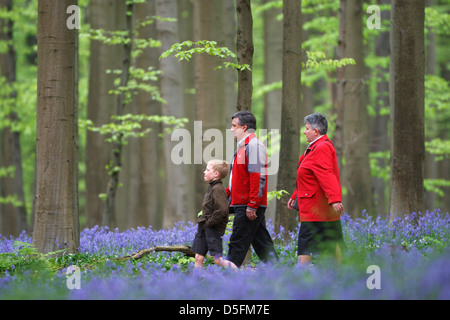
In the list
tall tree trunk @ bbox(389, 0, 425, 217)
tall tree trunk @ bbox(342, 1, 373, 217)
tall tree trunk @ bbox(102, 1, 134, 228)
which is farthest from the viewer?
tall tree trunk @ bbox(342, 1, 373, 217)

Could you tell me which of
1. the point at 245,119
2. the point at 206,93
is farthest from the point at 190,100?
the point at 245,119

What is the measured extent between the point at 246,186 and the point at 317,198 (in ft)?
2.86

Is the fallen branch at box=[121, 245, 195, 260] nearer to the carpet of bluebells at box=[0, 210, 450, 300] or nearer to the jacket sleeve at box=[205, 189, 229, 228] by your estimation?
the carpet of bluebells at box=[0, 210, 450, 300]

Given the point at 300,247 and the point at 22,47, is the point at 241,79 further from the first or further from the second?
the point at 22,47

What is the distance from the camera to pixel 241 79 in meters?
8.09

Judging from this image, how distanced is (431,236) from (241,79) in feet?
11.8

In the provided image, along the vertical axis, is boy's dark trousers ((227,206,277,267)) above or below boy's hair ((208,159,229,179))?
below

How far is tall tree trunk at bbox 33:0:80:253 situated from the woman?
12.2 ft

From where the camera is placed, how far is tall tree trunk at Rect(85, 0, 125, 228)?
17031mm

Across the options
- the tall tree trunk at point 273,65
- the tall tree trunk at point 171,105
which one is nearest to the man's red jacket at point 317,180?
the tall tree trunk at point 171,105

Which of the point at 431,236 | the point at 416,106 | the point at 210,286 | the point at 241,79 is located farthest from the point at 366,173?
the point at 210,286

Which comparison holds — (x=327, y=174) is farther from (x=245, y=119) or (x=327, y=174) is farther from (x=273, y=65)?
(x=273, y=65)

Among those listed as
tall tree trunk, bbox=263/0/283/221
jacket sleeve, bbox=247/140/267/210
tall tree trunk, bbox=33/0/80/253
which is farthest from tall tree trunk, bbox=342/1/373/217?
jacket sleeve, bbox=247/140/267/210

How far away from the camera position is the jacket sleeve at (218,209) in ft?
23.6
